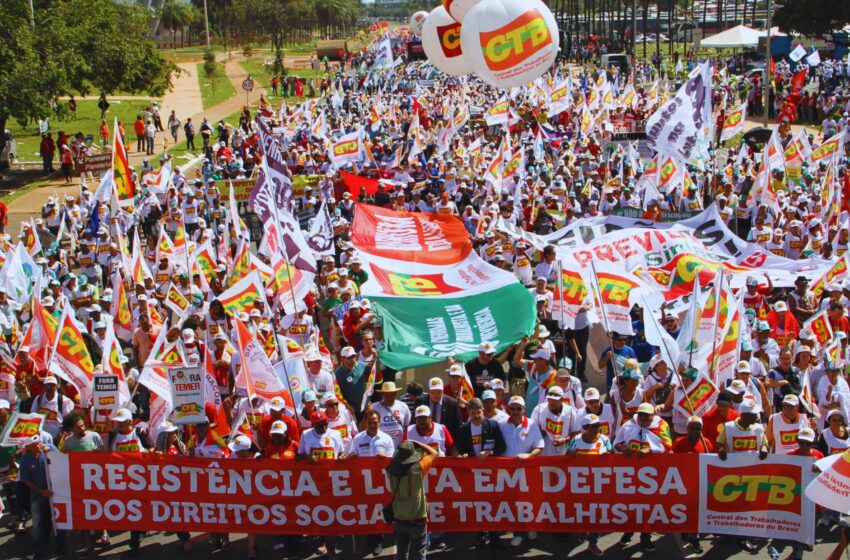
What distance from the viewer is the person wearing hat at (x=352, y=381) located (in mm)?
10500

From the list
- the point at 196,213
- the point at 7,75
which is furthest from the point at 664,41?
the point at 196,213

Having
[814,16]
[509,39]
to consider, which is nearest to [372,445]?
[509,39]

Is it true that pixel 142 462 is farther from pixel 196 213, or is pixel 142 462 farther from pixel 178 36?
pixel 178 36

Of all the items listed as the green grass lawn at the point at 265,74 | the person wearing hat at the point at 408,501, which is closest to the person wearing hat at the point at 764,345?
the person wearing hat at the point at 408,501

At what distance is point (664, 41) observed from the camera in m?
94.0

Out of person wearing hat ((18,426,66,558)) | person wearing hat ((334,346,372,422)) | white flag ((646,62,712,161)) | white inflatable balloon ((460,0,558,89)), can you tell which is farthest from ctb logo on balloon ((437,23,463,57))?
person wearing hat ((18,426,66,558))

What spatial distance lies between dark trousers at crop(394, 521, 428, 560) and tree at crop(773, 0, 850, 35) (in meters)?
46.7

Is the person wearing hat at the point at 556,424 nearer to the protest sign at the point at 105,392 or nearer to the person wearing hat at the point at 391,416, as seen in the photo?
the person wearing hat at the point at 391,416

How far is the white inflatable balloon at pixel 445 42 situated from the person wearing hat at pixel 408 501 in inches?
556

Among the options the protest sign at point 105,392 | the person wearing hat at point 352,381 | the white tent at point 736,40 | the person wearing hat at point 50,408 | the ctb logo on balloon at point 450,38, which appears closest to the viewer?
the protest sign at point 105,392

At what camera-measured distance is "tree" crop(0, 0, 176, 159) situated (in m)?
29.6

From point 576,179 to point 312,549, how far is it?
1451 centimetres

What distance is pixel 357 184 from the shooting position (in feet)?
72.6

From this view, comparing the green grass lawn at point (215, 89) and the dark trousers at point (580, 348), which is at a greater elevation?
the green grass lawn at point (215, 89)
